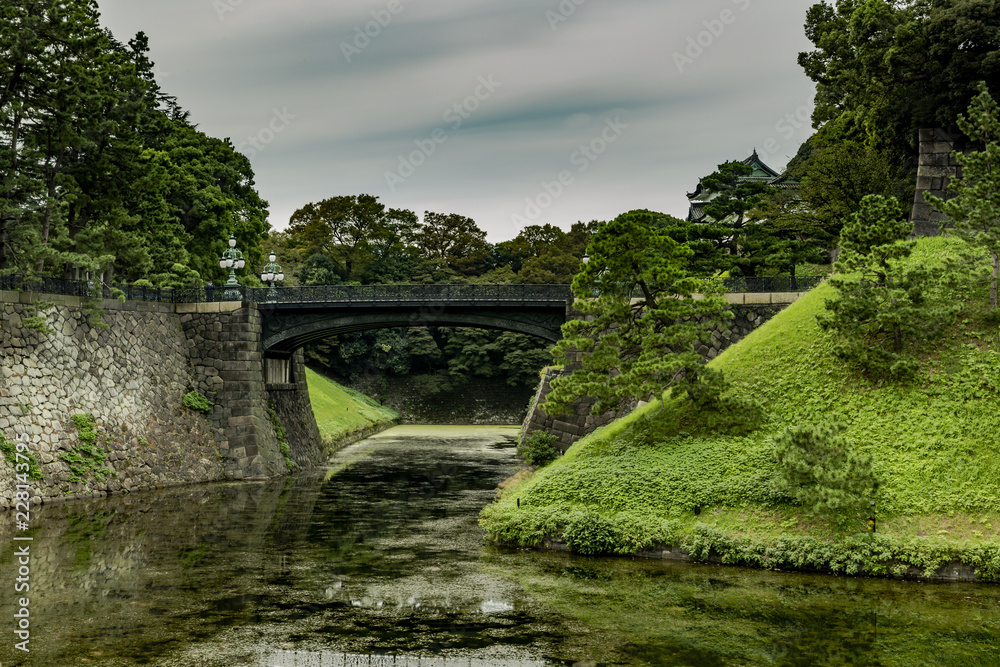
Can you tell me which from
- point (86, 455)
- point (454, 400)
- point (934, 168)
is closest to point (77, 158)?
point (86, 455)

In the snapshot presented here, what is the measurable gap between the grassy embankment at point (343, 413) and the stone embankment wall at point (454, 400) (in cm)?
240

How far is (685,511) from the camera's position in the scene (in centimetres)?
2009

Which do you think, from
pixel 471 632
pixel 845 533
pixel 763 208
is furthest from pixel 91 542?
pixel 763 208

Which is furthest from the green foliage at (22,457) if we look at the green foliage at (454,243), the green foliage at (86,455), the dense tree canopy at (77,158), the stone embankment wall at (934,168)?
the green foliage at (454,243)

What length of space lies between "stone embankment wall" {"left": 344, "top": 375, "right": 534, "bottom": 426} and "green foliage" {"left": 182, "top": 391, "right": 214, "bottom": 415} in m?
40.1

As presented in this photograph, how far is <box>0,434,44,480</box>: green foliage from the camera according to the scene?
81.5 ft

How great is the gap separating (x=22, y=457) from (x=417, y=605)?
16.4 metres

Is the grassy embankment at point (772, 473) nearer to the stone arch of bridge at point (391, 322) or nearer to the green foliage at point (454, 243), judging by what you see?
the stone arch of bridge at point (391, 322)

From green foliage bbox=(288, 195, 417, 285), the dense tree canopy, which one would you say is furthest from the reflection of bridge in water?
green foliage bbox=(288, 195, 417, 285)

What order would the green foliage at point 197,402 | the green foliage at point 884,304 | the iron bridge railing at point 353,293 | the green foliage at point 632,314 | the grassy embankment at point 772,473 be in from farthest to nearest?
the iron bridge railing at point 353,293
the green foliage at point 197,402
the green foliage at point 632,314
the green foliage at point 884,304
the grassy embankment at point 772,473

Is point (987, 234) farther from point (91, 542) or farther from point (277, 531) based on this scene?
point (91, 542)

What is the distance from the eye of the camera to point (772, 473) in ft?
66.2

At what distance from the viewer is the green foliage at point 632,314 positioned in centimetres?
2344

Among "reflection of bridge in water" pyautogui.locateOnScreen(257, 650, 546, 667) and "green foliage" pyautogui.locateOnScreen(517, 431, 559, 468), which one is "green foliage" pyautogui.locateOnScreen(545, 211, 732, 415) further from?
"reflection of bridge in water" pyautogui.locateOnScreen(257, 650, 546, 667)
